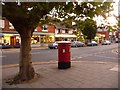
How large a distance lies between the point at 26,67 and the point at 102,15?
355 centimetres

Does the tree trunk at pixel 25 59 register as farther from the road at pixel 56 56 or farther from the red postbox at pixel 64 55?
the road at pixel 56 56

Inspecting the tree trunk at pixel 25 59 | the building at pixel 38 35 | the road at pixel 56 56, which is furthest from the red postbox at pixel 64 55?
the building at pixel 38 35

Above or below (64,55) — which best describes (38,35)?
above

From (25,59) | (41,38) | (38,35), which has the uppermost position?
(38,35)

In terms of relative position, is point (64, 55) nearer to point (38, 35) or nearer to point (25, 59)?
point (25, 59)

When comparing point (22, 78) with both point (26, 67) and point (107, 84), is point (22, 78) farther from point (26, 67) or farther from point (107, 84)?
point (107, 84)

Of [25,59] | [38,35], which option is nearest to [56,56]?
[25,59]

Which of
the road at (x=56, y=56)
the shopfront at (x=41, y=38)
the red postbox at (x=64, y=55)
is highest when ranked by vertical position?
the shopfront at (x=41, y=38)

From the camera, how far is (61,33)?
5197 centimetres

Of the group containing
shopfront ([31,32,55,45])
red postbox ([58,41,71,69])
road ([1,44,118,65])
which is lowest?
Answer: road ([1,44,118,65])

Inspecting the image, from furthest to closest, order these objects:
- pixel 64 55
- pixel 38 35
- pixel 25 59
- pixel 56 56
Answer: pixel 38 35 → pixel 56 56 → pixel 64 55 → pixel 25 59

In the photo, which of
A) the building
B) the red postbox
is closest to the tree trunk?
the red postbox

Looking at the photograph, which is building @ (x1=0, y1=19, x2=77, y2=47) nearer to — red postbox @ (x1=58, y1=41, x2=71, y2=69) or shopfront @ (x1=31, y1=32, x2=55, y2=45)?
shopfront @ (x1=31, y1=32, x2=55, y2=45)

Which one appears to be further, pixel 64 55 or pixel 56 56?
pixel 56 56
